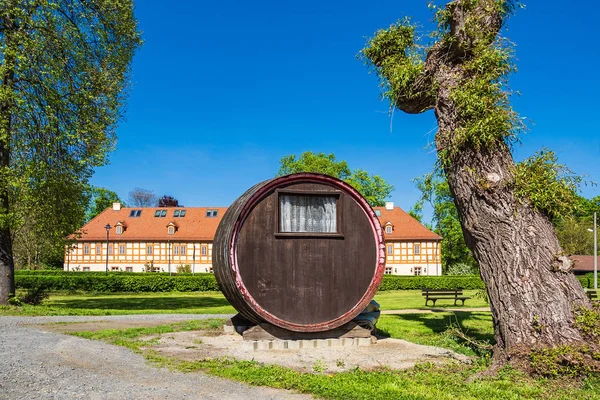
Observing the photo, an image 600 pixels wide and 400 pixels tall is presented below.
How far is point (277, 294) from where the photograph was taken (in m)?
9.36

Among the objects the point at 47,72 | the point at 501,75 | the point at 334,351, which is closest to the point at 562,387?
the point at 334,351

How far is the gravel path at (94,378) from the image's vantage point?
19.8 feet

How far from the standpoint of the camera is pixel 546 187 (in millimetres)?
7559

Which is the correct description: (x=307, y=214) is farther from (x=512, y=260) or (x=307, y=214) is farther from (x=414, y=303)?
(x=414, y=303)

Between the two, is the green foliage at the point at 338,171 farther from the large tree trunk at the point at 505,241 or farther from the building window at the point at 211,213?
the large tree trunk at the point at 505,241

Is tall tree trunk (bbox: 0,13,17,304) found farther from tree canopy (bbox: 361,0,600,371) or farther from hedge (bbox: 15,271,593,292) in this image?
hedge (bbox: 15,271,593,292)

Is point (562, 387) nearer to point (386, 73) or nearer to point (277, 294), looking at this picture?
point (277, 294)

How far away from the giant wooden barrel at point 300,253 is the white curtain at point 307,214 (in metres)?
0.02

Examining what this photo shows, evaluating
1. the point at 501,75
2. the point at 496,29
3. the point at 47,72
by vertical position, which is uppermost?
the point at 47,72

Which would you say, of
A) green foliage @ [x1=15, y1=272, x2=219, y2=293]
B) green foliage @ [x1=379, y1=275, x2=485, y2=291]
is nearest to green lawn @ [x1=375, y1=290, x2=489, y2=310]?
green foliage @ [x1=379, y1=275, x2=485, y2=291]

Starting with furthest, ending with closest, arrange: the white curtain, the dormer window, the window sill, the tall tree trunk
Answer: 1. the dormer window
2. the tall tree trunk
3. the white curtain
4. the window sill

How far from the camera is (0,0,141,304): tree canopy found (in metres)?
15.8

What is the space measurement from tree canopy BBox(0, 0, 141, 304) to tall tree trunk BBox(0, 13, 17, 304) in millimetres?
27

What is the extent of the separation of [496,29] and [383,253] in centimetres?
422
